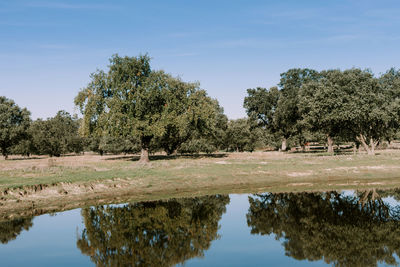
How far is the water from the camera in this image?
13.0 metres

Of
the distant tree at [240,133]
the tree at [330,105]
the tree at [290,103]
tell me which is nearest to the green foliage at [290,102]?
the tree at [290,103]

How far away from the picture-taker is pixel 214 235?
53.0 feet

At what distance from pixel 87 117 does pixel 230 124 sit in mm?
61250

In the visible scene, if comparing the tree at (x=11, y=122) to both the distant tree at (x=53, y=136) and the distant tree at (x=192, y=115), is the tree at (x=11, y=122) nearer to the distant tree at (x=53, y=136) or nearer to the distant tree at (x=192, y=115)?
the distant tree at (x=53, y=136)

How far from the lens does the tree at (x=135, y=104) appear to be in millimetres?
49719

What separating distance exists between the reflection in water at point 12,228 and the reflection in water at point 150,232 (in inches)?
120

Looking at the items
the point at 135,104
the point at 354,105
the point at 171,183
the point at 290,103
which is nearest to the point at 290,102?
the point at 290,103

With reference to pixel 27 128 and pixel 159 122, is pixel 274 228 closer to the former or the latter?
pixel 159 122

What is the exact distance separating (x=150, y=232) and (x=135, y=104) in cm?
3653

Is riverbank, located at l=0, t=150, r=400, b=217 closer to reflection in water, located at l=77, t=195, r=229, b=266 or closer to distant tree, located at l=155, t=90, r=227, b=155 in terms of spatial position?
reflection in water, located at l=77, t=195, r=229, b=266

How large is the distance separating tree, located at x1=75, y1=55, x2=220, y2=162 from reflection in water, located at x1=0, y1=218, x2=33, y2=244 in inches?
1209

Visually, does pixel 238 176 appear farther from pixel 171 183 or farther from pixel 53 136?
pixel 53 136

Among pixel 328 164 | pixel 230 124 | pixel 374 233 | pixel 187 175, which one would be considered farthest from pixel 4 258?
pixel 230 124

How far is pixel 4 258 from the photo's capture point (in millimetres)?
13305
